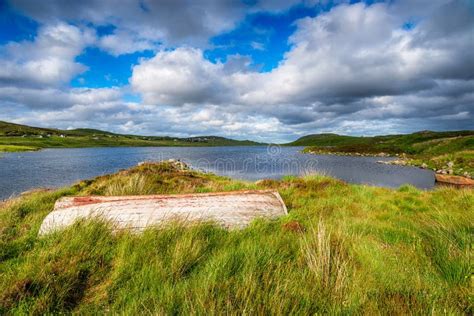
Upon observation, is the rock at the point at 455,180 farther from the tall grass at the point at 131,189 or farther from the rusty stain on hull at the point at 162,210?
the tall grass at the point at 131,189

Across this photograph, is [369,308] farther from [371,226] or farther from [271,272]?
[371,226]

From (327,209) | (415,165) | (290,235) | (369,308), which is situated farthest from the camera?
(415,165)

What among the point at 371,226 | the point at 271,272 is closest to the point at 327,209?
the point at 371,226

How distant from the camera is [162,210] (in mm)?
5641

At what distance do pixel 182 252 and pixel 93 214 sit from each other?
298 centimetres

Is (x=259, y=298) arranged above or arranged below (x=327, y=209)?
above

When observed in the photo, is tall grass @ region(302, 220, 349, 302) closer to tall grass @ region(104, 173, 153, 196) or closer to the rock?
tall grass @ region(104, 173, 153, 196)

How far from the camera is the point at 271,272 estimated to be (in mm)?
3225

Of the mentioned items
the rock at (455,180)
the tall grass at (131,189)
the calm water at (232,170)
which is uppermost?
the tall grass at (131,189)

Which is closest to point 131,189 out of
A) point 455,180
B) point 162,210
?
point 162,210

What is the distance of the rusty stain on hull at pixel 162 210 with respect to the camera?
206 inches
